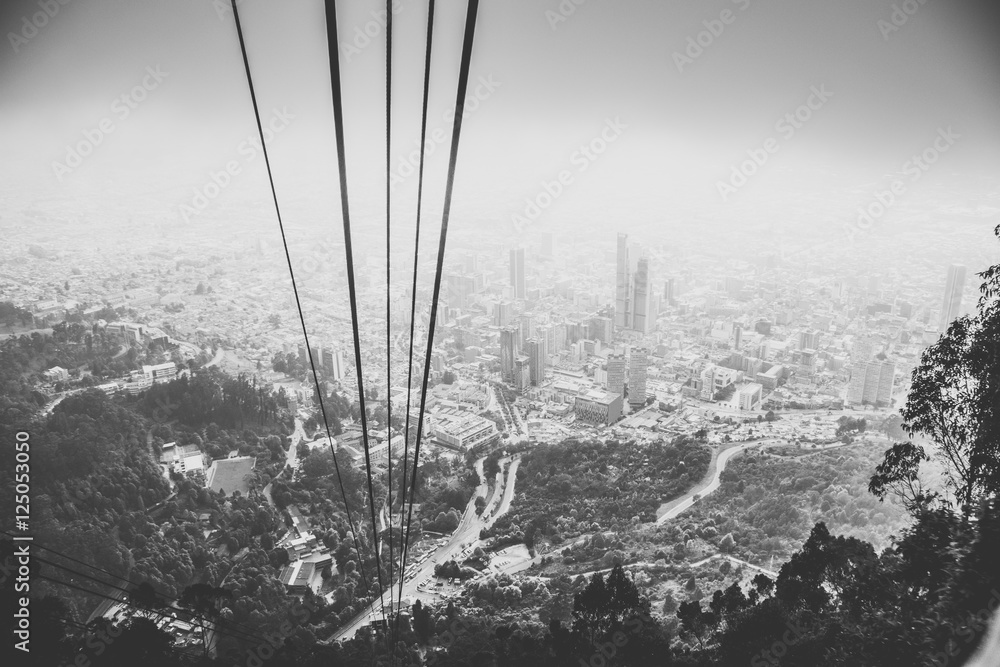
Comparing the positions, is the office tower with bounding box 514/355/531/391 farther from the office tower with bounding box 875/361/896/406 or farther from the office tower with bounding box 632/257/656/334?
the office tower with bounding box 875/361/896/406

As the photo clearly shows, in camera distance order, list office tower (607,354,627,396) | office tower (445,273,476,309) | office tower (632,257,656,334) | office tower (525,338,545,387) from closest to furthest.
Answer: office tower (607,354,627,396) < office tower (525,338,545,387) < office tower (632,257,656,334) < office tower (445,273,476,309)

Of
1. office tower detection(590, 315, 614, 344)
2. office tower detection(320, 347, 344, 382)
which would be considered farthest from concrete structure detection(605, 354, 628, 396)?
office tower detection(320, 347, 344, 382)

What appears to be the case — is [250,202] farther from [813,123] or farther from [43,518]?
[813,123]

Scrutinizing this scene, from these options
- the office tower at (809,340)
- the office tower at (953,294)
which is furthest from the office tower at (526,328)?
the office tower at (953,294)

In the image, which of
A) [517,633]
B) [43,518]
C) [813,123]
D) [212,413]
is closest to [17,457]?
[43,518]

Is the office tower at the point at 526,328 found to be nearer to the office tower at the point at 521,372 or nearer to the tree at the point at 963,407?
the office tower at the point at 521,372
